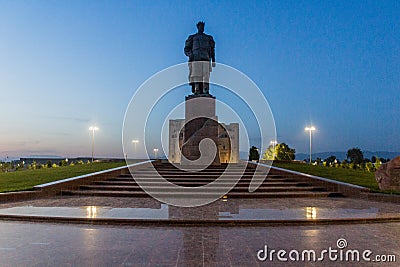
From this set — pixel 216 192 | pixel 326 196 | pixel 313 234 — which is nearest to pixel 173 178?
pixel 216 192

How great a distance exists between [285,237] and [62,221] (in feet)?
13.6

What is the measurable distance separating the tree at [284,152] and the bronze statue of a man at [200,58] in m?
27.5

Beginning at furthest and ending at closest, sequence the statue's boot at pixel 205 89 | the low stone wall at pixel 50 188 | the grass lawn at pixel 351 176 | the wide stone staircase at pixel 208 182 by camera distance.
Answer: the statue's boot at pixel 205 89 → the grass lawn at pixel 351 176 → the wide stone staircase at pixel 208 182 → the low stone wall at pixel 50 188

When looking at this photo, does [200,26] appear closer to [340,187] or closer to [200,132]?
[200,132]

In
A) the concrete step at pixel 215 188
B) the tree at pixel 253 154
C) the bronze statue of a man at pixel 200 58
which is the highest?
the bronze statue of a man at pixel 200 58

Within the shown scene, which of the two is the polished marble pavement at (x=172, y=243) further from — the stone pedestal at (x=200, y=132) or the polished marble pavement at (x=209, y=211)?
the stone pedestal at (x=200, y=132)

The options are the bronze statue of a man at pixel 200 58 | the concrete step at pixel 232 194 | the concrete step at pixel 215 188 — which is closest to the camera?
the concrete step at pixel 232 194

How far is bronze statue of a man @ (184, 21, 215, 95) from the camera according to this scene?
18.8m

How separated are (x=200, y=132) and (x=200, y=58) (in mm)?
4507

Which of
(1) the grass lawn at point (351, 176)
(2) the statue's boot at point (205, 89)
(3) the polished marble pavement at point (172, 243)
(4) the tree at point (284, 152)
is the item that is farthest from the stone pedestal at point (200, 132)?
(4) the tree at point (284, 152)

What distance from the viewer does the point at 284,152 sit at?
1779 inches

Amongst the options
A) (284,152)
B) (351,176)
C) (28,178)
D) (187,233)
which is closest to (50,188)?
(28,178)

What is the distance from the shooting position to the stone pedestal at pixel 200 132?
17125 millimetres

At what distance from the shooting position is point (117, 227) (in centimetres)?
583
